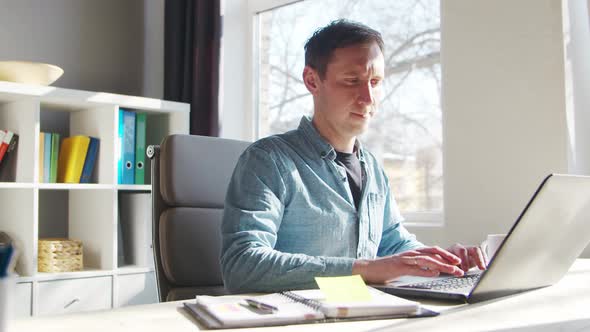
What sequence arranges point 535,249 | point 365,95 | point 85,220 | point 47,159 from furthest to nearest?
point 85,220 < point 47,159 < point 365,95 < point 535,249

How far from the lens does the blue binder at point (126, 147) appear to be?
111 inches

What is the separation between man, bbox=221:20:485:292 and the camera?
3.88 ft

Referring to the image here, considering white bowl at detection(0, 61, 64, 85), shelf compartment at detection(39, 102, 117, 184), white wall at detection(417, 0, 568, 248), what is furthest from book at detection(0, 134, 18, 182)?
white wall at detection(417, 0, 568, 248)

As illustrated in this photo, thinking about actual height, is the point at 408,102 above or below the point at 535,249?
above

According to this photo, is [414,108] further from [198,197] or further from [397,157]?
[198,197]

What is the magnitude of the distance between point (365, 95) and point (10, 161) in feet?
5.59

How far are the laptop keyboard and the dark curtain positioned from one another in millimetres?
1936

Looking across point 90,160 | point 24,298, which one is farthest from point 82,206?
point 24,298

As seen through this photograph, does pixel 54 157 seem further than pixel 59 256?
Yes

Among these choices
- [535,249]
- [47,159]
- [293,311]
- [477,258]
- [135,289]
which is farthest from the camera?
[135,289]

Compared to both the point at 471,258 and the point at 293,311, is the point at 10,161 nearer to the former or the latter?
the point at 471,258

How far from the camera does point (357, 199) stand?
1.58 meters

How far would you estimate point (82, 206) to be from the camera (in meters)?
2.91

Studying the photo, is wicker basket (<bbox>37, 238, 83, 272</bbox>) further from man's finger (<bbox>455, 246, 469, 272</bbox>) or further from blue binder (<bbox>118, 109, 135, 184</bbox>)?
man's finger (<bbox>455, 246, 469, 272</bbox>)
